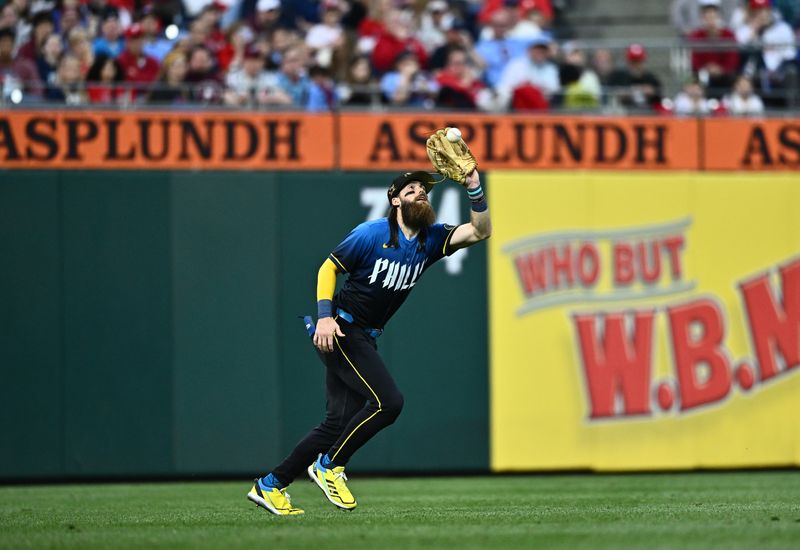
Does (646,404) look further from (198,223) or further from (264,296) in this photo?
(198,223)

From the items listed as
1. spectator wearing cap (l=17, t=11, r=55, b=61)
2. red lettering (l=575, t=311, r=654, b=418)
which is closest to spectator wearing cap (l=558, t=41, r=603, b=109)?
red lettering (l=575, t=311, r=654, b=418)

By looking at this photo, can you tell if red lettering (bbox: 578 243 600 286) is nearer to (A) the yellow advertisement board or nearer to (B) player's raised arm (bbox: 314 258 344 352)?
(A) the yellow advertisement board

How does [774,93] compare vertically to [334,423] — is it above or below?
above

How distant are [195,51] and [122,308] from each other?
8.84ft

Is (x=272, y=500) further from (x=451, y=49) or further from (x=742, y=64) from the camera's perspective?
(x=742, y=64)

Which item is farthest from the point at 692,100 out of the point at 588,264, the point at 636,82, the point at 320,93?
the point at 320,93

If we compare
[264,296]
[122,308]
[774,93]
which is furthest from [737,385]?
[122,308]

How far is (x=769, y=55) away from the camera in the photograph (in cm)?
1482

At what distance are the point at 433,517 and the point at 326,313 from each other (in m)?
1.35

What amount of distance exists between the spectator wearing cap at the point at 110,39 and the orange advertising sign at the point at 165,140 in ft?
4.00

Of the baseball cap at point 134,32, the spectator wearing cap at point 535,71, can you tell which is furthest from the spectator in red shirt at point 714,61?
the baseball cap at point 134,32

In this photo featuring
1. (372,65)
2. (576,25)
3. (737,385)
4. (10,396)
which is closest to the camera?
(10,396)

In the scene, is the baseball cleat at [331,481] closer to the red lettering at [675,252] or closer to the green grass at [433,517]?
the green grass at [433,517]

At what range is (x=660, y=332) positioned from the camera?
13.7 m
